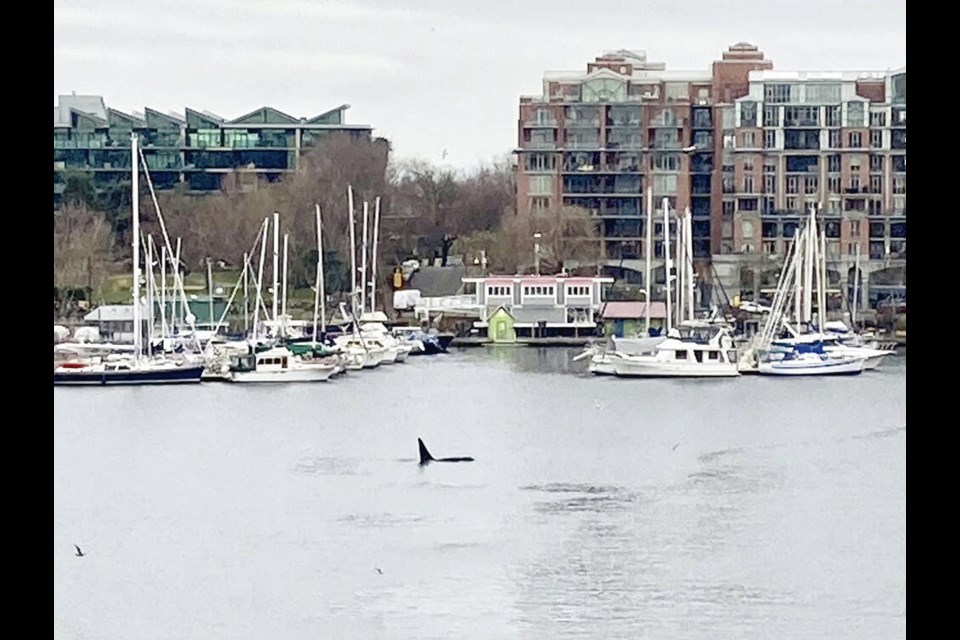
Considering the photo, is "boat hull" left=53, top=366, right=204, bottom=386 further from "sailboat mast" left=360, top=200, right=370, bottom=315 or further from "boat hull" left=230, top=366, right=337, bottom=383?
"sailboat mast" left=360, top=200, right=370, bottom=315

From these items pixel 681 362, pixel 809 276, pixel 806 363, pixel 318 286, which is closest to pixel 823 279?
pixel 809 276

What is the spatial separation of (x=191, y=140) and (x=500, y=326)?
10.5 feet

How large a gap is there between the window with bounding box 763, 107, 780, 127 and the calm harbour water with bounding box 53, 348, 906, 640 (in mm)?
4244

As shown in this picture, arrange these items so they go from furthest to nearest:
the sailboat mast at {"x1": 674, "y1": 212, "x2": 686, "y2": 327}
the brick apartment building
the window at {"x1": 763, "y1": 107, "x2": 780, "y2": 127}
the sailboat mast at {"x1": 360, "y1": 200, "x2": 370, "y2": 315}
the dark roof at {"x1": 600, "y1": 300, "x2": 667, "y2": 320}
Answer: the window at {"x1": 763, "y1": 107, "x2": 780, "y2": 127}
the brick apartment building
the dark roof at {"x1": 600, "y1": 300, "x2": 667, "y2": 320}
the sailboat mast at {"x1": 360, "y1": 200, "x2": 370, "y2": 315}
the sailboat mast at {"x1": 674, "y1": 212, "x2": 686, "y2": 327}

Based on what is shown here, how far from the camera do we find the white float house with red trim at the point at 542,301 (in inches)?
563

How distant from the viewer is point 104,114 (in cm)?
1498

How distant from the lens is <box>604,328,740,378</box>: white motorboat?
11914 mm

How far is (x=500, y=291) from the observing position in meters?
14.4

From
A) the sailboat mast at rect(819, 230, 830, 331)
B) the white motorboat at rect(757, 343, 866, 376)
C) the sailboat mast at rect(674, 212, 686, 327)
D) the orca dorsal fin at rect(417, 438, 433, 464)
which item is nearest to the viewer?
the orca dorsal fin at rect(417, 438, 433, 464)

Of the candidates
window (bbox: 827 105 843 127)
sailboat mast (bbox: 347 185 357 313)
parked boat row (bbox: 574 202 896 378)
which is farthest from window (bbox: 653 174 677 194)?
sailboat mast (bbox: 347 185 357 313)
